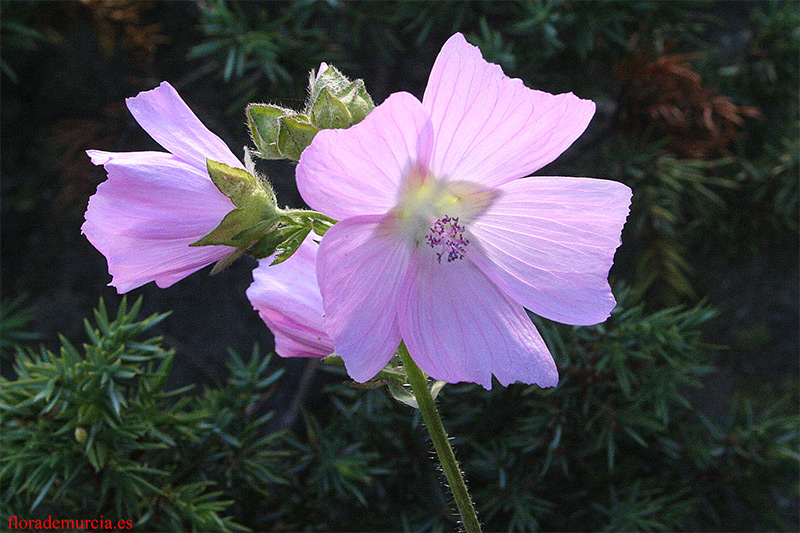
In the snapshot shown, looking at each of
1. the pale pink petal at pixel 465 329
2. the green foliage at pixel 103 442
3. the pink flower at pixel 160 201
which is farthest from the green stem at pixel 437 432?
the green foliage at pixel 103 442

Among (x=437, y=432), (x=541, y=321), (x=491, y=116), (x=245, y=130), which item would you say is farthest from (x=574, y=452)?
(x=245, y=130)

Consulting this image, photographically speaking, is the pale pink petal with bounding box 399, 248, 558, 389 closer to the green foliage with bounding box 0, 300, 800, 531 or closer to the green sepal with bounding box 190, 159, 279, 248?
the green sepal with bounding box 190, 159, 279, 248

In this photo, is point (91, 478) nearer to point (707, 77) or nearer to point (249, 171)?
point (249, 171)

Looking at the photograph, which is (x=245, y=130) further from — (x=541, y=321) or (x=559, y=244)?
(x=559, y=244)

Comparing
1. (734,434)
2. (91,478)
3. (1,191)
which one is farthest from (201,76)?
(734,434)

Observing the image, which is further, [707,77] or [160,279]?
[707,77]

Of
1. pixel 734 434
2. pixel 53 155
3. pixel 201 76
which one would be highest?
pixel 734 434

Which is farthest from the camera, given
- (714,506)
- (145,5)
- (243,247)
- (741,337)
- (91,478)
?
(741,337)
